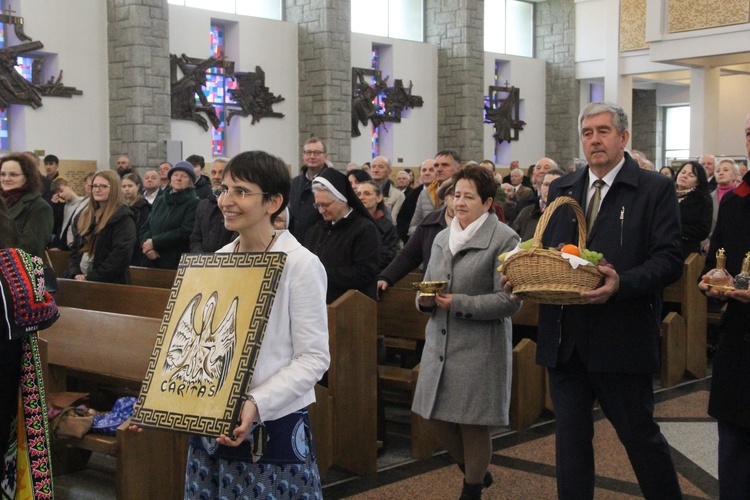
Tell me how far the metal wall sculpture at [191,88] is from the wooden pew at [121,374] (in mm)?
10972

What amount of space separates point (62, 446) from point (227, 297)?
3.00m

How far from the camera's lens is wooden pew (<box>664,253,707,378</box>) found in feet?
23.0

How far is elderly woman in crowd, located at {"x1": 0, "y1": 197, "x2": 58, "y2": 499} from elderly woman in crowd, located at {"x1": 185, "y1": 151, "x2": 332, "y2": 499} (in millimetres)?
639

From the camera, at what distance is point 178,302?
2434 millimetres

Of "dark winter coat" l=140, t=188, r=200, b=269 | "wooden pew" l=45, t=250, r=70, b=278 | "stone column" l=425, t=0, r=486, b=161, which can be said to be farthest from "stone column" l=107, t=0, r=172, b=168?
"stone column" l=425, t=0, r=486, b=161

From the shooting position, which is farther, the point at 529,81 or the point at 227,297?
the point at 529,81

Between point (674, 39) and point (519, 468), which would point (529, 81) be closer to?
point (674, 39)

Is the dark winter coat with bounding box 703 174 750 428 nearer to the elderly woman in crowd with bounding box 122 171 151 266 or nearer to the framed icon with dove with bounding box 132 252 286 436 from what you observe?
the framed icon with dove with bounding box 132 252 286 436

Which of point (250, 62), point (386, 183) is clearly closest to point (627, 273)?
point (386, 183)

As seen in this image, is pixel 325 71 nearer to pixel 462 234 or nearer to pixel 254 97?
pixel 254 97

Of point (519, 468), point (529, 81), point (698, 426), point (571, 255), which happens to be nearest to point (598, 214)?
point (571, 255)

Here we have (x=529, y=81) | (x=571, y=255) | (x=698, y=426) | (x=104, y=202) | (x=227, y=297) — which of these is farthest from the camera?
(x=529, y=81)

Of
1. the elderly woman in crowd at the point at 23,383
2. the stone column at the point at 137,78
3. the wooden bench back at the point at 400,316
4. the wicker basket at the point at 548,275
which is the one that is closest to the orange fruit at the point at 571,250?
the wicker basket at the point at 548,275

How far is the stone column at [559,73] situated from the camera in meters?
24.1
